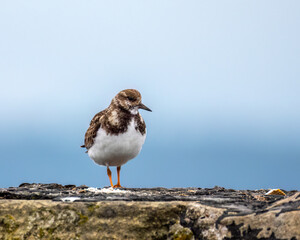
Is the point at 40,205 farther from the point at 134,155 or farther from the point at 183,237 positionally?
the point at 134,155

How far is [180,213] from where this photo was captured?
4.53 metres

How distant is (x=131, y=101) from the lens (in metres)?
8.07

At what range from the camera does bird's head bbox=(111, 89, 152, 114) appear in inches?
316

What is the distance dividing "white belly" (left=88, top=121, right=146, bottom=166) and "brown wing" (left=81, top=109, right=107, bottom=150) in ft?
0.41

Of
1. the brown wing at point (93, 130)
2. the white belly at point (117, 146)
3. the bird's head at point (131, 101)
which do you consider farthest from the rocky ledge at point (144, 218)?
the brown wing at point (93, 130)

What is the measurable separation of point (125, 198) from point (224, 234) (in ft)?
4.69

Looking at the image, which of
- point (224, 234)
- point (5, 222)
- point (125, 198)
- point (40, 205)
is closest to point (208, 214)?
point (224, 234)

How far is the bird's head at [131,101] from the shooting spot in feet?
26.4

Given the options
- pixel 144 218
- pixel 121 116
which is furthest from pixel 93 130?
pixel 144 218

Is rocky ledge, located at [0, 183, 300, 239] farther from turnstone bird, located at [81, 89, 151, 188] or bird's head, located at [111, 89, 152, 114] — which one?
bird's head, located at [111, 89, 152, 114]

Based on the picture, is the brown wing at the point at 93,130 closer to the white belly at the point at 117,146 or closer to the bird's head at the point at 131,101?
the white belly at the point at 117,146

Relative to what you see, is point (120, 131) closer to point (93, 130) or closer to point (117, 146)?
point (117, 146)

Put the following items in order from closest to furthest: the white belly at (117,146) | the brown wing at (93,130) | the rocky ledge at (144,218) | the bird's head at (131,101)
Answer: the rocky ledge at (144,218), the white belly at (117,146), the bird's head at (131,101), the brown wing at (93,130)

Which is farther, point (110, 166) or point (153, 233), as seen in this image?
point (110, 166)
